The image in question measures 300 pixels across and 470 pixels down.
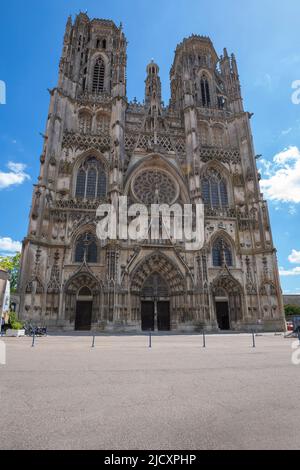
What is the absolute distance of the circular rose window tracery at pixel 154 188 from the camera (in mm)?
28375

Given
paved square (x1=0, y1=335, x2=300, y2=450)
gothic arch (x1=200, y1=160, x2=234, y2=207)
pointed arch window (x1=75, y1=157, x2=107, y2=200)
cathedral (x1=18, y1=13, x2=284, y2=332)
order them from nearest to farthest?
paved square (x1=0, y1=335, x2=300, y2=450) < cathedral (x1=18, y1=13, x2=284, y2=332) < pointed arch window (x1=75, y1=157, x2=107, y2=200) < gothic arch (x1=200, y1=160, x2=234, y2=207)

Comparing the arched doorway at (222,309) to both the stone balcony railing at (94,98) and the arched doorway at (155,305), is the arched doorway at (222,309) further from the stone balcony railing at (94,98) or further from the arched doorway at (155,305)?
the stone balcony railing at (94,98)

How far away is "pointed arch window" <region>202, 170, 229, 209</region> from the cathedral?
14 centimetres

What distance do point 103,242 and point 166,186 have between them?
10115 millimetres

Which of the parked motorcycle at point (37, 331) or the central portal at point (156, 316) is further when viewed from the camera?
the central portal at point (156, 316)

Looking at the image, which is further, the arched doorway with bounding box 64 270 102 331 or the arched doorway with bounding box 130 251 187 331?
the arched doorway with bounding box 130 251 187 331

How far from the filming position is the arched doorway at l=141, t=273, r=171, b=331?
2494cm

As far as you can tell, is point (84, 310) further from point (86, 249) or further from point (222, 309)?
point (222, 309)

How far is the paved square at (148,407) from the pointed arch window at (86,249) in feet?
60.8

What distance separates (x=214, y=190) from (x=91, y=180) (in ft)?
46.7

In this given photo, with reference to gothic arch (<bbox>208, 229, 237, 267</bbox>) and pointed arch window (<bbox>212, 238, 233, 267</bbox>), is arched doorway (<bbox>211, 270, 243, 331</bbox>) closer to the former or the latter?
pointed arch window (<bbox>212, 238, 233, 267</bbox>)

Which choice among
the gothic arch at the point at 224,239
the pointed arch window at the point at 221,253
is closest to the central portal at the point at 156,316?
the pointed arch window at the point at 221,253

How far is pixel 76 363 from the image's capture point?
7.07 meters
